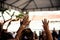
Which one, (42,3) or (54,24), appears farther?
(42,3)

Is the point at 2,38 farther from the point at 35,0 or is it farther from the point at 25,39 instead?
the point at 35,0

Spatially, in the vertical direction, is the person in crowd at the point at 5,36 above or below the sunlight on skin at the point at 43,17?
below

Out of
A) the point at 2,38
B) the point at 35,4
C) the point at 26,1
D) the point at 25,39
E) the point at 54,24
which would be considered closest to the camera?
the point at 2,38

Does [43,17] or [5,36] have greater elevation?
[43,17]

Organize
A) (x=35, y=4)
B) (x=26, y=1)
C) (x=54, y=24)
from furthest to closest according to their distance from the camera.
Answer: (x=35, y=4), (x=26, y=1), (x=54, y=24)

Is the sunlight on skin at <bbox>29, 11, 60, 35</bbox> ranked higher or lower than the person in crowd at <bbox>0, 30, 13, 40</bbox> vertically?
higher

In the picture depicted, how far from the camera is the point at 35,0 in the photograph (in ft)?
42.5

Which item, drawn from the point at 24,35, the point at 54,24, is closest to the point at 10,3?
the point at 54,24

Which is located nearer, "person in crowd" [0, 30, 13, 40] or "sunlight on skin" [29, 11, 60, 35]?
"person in crowd" [0, 30, 13, 40]

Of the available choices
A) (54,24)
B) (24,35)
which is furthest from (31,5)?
(24,35)

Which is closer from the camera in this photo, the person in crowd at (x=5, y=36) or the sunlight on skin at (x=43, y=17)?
the person in crowd at (x=5, y=36)

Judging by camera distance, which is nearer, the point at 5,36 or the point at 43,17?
the point at 5,36

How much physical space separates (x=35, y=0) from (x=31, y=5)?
0.99 meters

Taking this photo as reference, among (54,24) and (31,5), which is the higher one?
(31,5)
